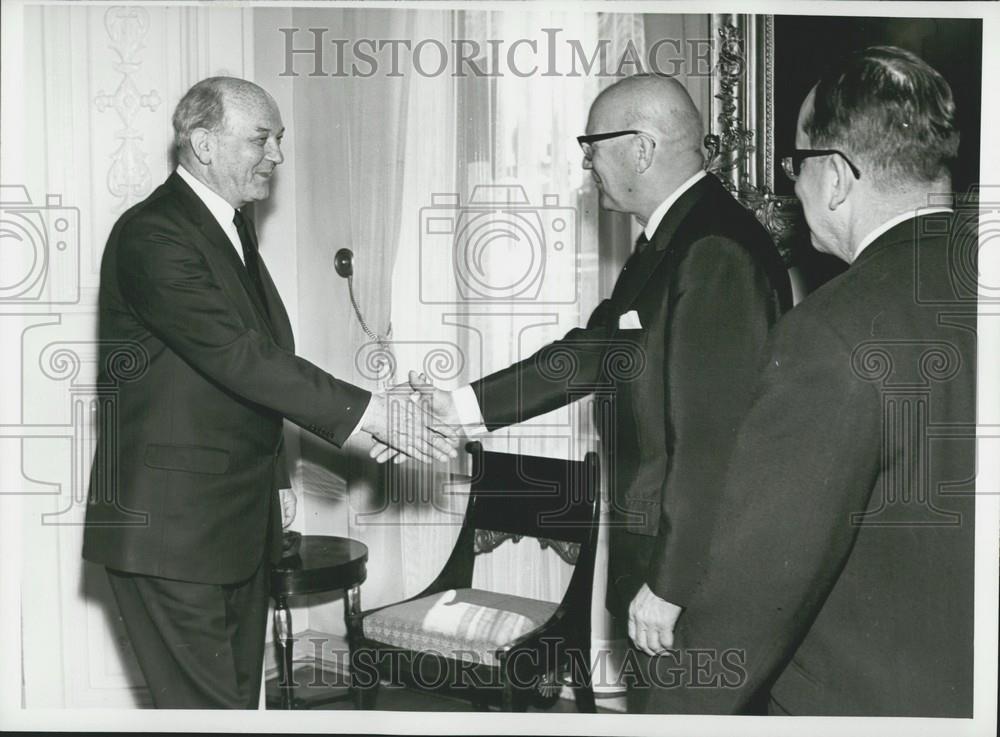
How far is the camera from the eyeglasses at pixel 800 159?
8.41 ft

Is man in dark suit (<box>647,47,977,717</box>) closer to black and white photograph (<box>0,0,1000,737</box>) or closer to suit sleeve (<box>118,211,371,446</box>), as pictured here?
black and white photograph (<box>0,0,1000,737</box>)

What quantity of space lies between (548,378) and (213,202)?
3.71 feet

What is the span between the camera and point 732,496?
2480 millimetres

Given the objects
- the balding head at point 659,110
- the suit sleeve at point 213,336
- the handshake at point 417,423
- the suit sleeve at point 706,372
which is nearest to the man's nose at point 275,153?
the suit sleeve at point 213,336

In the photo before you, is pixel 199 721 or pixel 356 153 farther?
pixel 356 153

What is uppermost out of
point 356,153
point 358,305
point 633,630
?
point 356,153

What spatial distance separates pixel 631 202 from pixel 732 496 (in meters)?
0.93

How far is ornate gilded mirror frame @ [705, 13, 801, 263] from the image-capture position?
113 inches

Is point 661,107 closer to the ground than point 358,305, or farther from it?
farther from it

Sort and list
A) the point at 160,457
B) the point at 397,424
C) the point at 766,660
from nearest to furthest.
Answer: the point at 766,660
the point at 160,457
the point at 397,424

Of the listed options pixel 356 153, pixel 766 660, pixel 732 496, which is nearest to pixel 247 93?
pixel 356 153

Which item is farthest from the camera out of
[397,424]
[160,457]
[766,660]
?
[397,424]

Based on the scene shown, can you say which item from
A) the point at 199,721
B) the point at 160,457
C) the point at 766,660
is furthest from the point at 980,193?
the point at 199,721

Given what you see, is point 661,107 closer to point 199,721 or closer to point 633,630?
point 633,630
